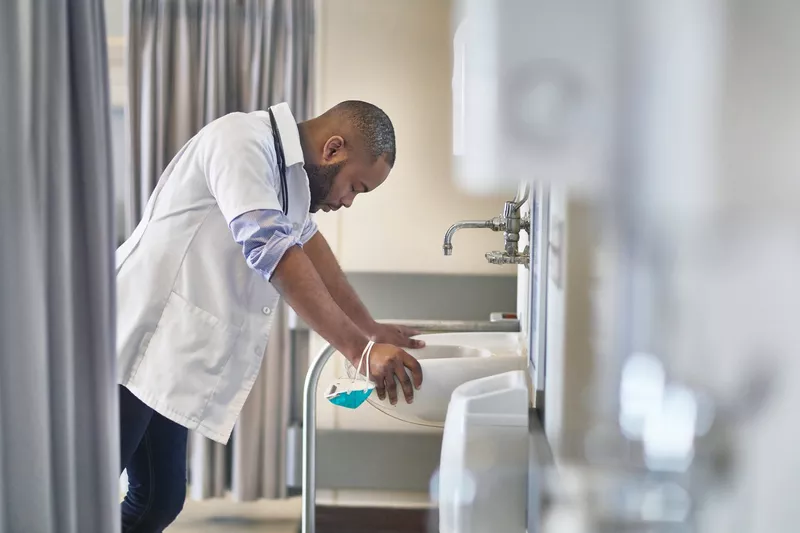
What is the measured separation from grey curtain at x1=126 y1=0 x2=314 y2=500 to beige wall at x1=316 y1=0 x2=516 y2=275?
8 centimetres

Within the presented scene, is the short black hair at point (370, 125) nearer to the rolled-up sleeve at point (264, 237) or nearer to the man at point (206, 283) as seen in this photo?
the man at point (206, 283)

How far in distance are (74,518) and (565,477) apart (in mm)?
265

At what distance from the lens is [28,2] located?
0.32 meters

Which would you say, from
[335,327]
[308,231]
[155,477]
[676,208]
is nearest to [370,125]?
[308,231]

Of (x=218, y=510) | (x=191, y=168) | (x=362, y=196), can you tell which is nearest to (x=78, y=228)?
(x=191, y=168)

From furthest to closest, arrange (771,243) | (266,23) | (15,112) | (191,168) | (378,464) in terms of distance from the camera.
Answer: (378,464), (266,23), (191,168), (15,112), (771,243)

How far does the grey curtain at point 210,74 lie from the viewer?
158 centimetres

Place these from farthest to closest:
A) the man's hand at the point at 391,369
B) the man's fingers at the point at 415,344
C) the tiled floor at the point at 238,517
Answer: the tiled floor at the point at 238,517
the man's fingers at the point at 415,344
the man's hand at the point at 391,369

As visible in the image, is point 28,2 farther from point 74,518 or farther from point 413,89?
point 413,89

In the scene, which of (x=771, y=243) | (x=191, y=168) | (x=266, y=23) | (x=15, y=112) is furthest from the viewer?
(x=266, y=23)

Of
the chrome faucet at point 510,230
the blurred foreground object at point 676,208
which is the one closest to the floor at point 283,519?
the chrome faucet at point 510,230

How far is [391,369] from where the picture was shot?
73cm

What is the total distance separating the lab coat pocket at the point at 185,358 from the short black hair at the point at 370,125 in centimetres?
34

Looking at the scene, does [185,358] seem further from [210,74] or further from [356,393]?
[210,74]
